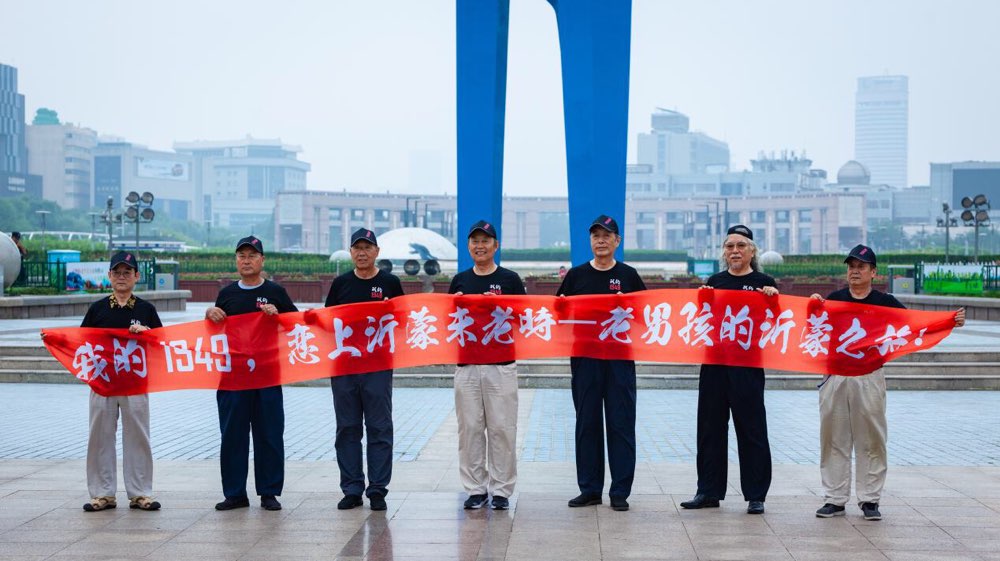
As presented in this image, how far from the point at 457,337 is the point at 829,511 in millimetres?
2517

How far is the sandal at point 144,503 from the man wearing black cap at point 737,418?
3.22 m

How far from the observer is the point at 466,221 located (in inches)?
611

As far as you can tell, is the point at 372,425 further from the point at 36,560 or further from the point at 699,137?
the point at 699,137

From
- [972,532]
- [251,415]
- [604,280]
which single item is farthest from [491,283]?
[972,532]

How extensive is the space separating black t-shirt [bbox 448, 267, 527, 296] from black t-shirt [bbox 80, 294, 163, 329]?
1998 mm

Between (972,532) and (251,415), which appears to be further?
(251,415)

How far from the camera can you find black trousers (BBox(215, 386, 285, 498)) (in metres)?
6.93

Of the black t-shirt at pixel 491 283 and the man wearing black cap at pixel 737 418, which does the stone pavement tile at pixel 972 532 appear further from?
the black t-shirt at pixel 491 283

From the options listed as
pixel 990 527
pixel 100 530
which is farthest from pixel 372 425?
pixel 990 527

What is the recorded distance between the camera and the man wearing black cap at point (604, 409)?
693cm

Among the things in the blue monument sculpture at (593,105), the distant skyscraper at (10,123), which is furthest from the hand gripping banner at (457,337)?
the distant skyscraper at (10,123)

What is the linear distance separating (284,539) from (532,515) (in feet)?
4.85

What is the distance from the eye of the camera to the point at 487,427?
23.2 feet

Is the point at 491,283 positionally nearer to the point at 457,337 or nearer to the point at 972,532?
the point at 457,337
